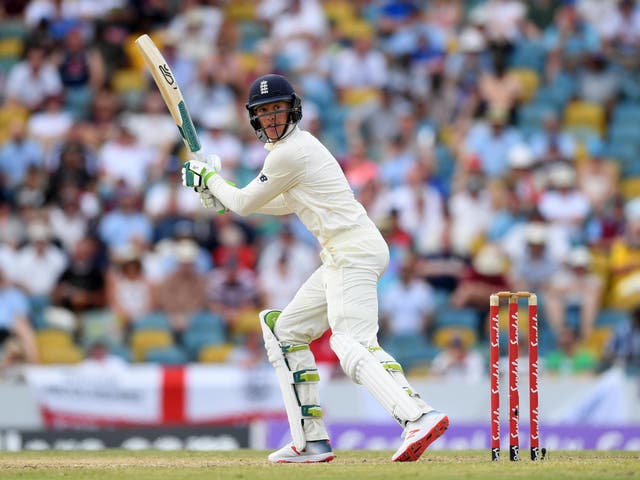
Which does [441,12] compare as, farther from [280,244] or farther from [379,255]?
[379,255]

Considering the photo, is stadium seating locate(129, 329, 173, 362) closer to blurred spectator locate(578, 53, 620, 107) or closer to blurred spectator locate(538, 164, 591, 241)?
blurred spectator locate(538, 164, 591, 241)

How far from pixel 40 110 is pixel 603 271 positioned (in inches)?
260

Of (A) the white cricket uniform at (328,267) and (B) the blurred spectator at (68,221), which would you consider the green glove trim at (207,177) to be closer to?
(A) the white cricket uniform at (328,267)

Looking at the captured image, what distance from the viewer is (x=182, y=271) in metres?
13.7

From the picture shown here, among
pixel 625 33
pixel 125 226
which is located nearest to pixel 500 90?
pixel 625 33

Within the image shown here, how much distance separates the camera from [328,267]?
7.76m

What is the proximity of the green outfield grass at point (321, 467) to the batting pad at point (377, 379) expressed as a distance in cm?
29

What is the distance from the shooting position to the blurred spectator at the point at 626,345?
12602 millimetres

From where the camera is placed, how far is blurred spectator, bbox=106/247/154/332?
1371cm

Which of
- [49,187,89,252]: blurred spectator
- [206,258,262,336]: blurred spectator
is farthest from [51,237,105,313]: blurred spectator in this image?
[206,258,262,336]: blurred spectator

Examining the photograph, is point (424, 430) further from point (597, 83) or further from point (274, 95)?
point (597, 83)

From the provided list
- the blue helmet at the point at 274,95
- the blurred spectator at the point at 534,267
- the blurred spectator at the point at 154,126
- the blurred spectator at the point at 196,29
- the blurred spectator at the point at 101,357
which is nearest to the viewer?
the blue helmet at the point at 274,95

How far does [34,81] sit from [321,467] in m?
10.1

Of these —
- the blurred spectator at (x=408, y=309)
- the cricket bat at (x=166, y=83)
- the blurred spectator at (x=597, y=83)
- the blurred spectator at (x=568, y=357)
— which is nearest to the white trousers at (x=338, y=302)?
the cricket bat at (x=166, y=83)
